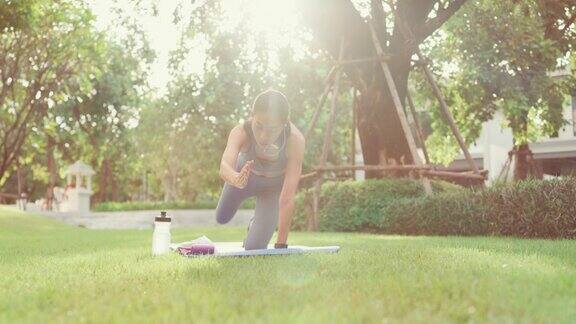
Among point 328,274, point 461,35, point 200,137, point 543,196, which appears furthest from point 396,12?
point 200,137

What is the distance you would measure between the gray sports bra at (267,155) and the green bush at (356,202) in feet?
20.8

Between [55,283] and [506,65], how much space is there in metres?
17.3

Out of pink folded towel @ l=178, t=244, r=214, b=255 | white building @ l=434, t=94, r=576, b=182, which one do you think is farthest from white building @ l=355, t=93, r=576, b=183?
pink folded towel @ l=178, t=244, r=214, b=255

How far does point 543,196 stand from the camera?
34.0ft

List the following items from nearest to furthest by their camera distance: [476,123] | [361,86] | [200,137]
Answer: [361,86], [476,123], [200,137]

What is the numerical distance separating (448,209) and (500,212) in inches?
35.7

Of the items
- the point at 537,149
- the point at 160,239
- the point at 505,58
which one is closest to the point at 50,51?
the point at 160,239

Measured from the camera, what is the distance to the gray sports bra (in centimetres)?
650

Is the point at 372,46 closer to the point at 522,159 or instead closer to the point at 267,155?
the point at 267,155

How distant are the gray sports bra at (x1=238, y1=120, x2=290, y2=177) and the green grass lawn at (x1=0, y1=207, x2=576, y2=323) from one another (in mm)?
928

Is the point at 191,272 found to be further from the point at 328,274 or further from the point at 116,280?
the point at 328,274

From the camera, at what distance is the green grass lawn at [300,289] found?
3.28m

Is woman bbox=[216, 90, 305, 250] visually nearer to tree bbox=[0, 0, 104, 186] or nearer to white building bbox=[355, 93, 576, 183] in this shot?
tree bbox=[0, 0, 104, 186]

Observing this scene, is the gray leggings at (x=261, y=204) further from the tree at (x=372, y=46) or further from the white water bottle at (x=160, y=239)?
the tree at (x=372, y=46)
